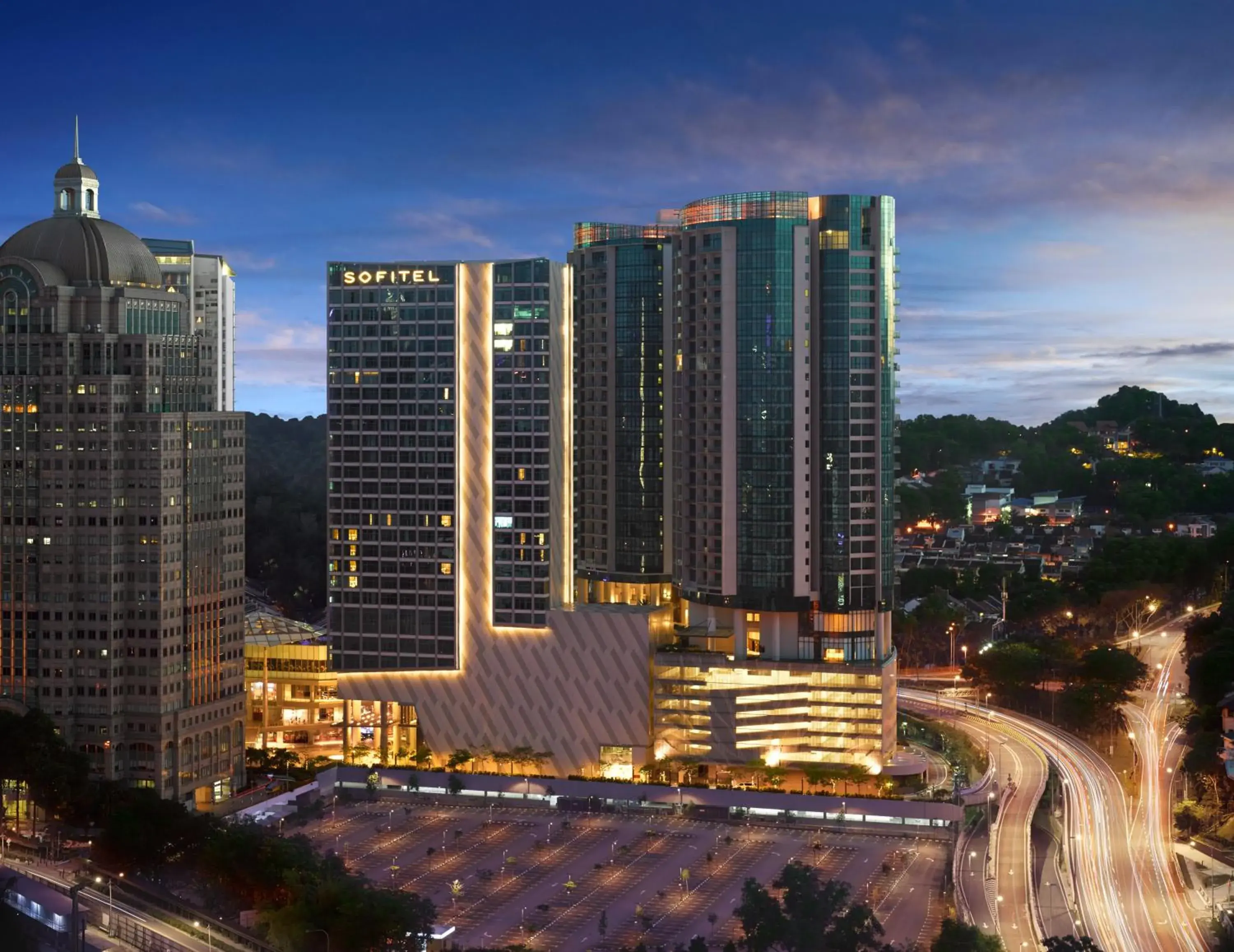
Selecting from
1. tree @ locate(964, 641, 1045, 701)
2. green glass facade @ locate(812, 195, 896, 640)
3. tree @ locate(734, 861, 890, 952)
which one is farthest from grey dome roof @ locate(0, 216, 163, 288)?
tree @ locate(964, 641, 1045, 701)

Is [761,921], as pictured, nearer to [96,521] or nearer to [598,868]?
[598,868]

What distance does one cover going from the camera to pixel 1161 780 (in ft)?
318

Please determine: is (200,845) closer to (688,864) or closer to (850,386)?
(688,864)

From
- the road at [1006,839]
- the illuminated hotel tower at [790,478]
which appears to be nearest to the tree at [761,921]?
the road at [1006,839]

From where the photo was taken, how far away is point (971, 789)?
94312mm

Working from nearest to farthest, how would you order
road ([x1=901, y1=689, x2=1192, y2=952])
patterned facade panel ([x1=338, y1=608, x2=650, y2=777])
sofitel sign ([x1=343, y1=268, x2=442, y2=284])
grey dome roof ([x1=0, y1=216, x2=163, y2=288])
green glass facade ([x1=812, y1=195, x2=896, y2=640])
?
road ([x1=901, y1=689, x2=1192, y2=952]) → grey dome roof ([x1=0, y1=216, x2=163, y2=288]) → green glass facade ([x1=812, y1=195, x2=896, y2=640]) → patterned facade panel ([x1=338, y1=608, x2=650, y2=777]) → sofitel sign ([x1=343, y1=268, x2=442, y2=284])

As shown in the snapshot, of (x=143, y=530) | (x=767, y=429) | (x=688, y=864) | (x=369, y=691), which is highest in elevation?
(x=767, y=429)

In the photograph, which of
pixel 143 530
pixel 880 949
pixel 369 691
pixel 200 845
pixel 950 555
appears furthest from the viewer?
pixel 950 555

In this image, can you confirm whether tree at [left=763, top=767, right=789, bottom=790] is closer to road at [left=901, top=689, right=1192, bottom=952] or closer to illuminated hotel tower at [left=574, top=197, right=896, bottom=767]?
illuminated hotel tower at [left=574, top=197, right=896, bottom=767]

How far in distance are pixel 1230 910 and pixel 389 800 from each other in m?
47.4

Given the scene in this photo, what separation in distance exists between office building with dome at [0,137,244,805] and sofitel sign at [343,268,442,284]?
13483 millimetres

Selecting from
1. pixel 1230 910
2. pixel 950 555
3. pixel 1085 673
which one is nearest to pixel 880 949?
pixel 1230 910

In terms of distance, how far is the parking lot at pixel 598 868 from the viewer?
71375 mm

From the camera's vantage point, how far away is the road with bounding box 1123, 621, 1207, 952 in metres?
71.6
